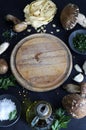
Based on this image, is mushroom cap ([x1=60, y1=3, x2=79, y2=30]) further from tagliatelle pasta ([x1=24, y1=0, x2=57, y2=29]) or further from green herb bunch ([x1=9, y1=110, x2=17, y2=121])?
green herb bunch ([x1=9, y1=110, x2=17, y2=121])

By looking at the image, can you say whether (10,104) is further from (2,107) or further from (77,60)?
(77,60)

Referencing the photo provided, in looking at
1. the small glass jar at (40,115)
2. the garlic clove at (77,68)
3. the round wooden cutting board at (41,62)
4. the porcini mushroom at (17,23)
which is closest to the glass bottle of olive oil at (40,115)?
the small glass jar at (40,115)

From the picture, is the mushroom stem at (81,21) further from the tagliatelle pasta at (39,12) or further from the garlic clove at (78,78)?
the garlic clove at (78,78)

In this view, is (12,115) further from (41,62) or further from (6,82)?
(41,62)

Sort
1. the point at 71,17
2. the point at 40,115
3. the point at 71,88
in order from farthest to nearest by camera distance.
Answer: the point at 71,17 < the point at 71,88 < the point at 40,115

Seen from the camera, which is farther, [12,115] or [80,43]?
[80,43]

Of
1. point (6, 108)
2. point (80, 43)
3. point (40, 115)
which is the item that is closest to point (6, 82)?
point (6, 108)

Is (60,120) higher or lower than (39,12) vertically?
lower
